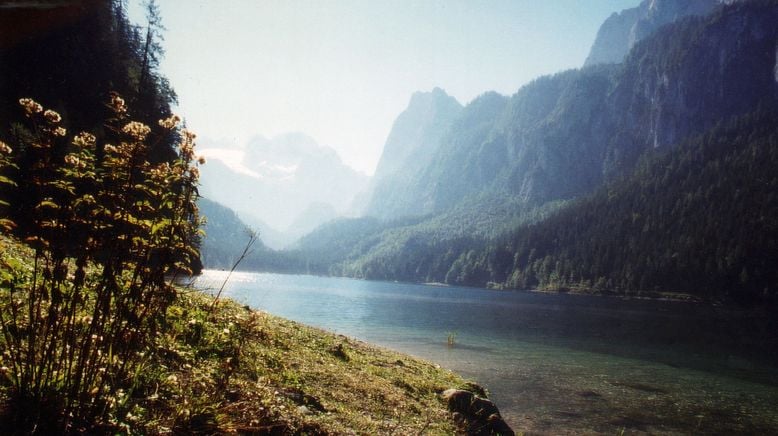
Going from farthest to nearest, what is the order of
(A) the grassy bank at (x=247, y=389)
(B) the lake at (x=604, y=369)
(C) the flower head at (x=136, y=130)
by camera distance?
(B) the lake at (x=604, y=369) < (A) the grassy bank at (x=247, y=389) < (C) the flower head at (x=136, y=130)

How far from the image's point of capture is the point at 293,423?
7.68 meters

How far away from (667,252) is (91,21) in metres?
194

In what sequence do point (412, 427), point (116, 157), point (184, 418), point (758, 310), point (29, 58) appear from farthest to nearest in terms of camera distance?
point (758, 310)
point (29, 58)
point (412, 427)
point (184, 418)
point (116, 157)

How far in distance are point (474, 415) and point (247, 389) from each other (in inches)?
417

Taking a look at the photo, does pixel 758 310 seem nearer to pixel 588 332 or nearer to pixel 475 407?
pixel 588 332

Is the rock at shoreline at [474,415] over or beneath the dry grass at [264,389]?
beneath

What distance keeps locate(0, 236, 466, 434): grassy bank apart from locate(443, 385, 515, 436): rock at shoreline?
21.2 inches

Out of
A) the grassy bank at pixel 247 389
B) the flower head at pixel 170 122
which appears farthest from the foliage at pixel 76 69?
the flower head at pixel 170 122

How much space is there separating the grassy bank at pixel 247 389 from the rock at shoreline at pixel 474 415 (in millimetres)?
540

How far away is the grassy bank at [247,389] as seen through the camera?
6.11m

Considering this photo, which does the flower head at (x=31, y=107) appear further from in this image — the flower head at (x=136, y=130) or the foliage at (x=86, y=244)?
the flower head at (x=136, y=130)

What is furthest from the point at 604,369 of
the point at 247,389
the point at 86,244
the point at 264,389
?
the point at 86,244

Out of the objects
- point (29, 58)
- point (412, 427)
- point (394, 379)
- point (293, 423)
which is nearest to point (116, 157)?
point (293, 423)

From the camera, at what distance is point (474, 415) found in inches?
618
